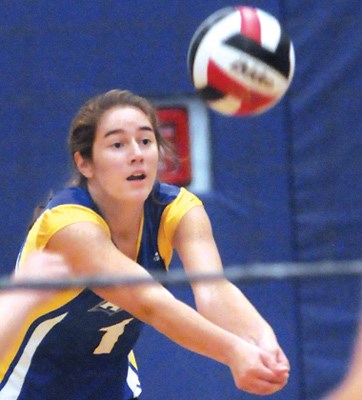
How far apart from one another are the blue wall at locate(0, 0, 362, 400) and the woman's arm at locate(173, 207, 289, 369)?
3.96 feet

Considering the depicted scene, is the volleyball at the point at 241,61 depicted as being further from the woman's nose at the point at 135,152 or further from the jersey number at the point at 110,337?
the jersey number at the point at 110,337

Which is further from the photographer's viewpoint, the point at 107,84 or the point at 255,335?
the point at 107,84

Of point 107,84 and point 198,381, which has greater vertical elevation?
point 107,84

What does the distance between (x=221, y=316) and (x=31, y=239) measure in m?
0.50

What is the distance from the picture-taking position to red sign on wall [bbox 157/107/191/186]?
13.7 feet

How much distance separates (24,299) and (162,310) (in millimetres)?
937

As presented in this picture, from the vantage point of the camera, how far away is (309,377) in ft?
13.6

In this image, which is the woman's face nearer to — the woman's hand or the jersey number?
the jersey number

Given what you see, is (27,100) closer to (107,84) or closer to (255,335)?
(107,84)

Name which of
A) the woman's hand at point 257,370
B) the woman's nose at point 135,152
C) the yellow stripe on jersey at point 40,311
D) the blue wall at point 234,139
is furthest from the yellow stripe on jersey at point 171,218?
the blue wall at point 234,139

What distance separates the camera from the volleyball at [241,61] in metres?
3.04

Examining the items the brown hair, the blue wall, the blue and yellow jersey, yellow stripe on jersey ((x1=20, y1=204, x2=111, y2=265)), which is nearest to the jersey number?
the blue and yellow jersey

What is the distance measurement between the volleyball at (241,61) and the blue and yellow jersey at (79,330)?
11.7 inches

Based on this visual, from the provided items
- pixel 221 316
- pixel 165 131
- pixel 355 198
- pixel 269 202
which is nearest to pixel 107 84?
pixel 165 131
